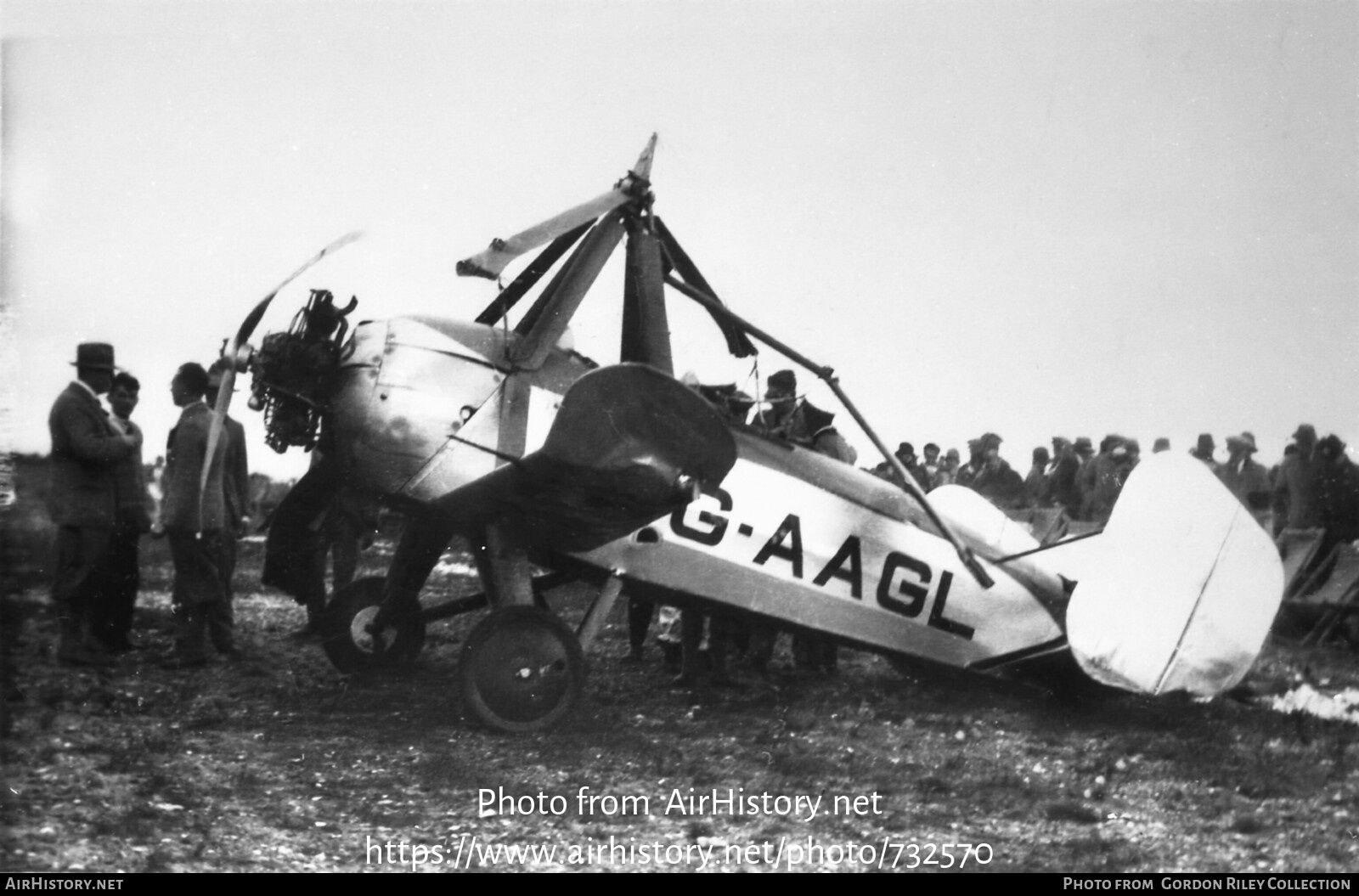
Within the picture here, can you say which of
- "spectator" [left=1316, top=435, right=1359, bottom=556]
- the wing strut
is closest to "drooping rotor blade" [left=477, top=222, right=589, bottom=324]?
the wing strut

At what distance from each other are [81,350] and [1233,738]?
664 centimetres

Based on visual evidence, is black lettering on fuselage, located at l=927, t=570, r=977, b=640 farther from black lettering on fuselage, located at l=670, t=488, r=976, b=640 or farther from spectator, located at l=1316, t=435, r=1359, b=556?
spectator, located at l=1316, t=435, r=1359, b=556

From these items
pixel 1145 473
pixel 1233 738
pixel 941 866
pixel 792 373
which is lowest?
pixel 941 866

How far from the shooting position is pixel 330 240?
5.90 metres

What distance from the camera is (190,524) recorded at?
6918 mm

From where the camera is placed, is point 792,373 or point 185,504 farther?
point 792,373

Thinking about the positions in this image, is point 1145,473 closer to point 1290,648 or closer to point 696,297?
point 696,297

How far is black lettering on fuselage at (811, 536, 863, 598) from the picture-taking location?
19.8 feet

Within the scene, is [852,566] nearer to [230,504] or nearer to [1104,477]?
[230,504]

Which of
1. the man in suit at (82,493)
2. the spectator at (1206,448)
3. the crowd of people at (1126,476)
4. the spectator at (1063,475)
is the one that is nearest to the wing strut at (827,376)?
the crowd of people at (1126,476)

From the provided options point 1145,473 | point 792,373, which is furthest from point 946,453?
point 1145,473

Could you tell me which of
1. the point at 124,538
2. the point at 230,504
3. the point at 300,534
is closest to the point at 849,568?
the point at 300,534

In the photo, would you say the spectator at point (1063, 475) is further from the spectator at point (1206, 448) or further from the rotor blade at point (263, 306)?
the rotor blade at point (263, 306)

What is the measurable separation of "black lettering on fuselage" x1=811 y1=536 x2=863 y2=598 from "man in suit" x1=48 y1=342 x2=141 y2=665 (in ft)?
13.7
